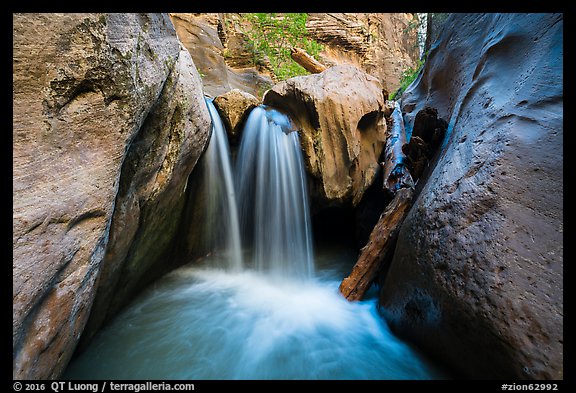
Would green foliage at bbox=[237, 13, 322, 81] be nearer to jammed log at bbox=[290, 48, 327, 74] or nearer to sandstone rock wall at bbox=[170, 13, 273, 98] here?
sandstone rock wall at bbox=[170, 13, 273, 98]

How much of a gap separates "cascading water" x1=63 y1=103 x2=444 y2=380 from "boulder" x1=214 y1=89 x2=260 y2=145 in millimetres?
174

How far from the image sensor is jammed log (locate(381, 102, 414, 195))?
4.01 metres

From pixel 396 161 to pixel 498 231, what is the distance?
2785 millimetres

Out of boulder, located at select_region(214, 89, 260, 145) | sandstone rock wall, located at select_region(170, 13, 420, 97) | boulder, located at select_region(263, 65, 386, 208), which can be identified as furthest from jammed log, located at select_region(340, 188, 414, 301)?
sandstone rock wall, located at select_region(170, 13, 420, 97)

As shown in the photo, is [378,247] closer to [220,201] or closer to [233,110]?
[220,201]

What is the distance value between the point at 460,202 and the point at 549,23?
2082 mm

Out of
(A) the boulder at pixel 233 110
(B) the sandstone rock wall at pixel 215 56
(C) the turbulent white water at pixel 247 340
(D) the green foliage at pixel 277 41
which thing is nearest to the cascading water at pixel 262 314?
(C) the turbulent white water at pixel 247 340

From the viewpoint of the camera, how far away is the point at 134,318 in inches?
122

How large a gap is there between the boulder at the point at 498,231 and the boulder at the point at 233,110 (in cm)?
347

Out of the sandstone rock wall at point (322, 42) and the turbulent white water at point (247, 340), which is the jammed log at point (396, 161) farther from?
the sandstone rock wall at point (322, 42)
